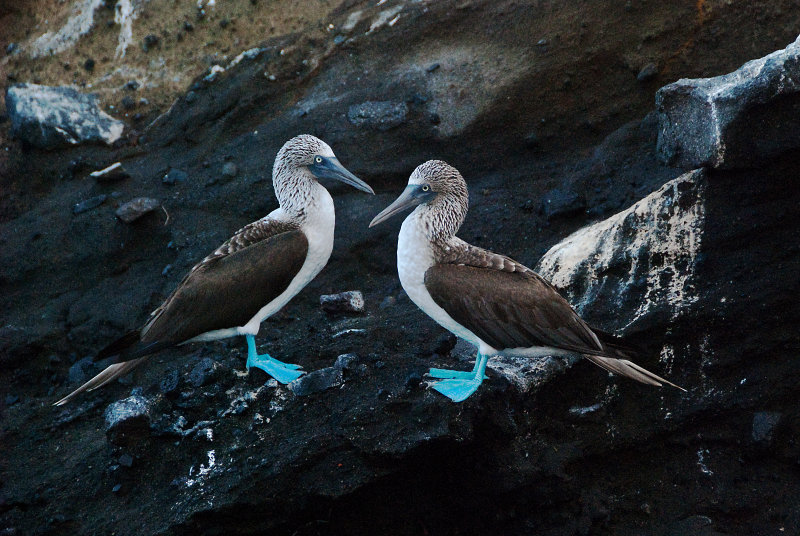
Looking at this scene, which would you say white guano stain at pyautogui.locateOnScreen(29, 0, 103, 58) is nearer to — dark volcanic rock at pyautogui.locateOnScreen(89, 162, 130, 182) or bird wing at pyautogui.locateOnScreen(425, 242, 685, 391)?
dark volcanic rock at pyautogui.locateOnScreen(89, 162, 130, 182)

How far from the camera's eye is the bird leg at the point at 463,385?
17.9 ft

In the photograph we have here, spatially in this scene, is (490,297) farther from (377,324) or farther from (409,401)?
(377,324)

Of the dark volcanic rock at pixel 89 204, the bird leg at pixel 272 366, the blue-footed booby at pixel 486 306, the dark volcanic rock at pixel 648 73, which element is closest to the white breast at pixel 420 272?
the blue-footed booby at pixel 486 306

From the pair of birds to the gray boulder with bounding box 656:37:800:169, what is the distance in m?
1.46

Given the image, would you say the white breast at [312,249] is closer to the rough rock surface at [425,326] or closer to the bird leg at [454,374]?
the rough rock surface at [425,326]

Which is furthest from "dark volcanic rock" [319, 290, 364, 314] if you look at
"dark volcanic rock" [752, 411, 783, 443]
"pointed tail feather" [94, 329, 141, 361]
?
"dark volcanic rock" [752, 411, 783, 443]

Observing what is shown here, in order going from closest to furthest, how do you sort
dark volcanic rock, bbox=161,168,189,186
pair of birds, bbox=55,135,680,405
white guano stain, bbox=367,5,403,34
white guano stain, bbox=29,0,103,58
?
1. pair of birds, bbox=55,135,680,405
2. dark volcanic rock, bbox=161,168,189,186
3. white guano stain, bbox=367,5,403,34
4. white guano stain, bbox=29,0,103,58

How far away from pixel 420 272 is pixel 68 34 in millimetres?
6595

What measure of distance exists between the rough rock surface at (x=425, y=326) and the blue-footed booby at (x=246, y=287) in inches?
11.1

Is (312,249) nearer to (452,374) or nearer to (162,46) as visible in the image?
(452,374)

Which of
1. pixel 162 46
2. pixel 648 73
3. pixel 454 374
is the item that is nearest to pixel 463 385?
pixel 454 374

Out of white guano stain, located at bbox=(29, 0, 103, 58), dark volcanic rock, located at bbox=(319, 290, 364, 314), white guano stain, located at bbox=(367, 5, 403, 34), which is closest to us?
dark volcanic rock, located at bbox=(319, 290, 364, 314)

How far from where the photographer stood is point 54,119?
30.6 ft

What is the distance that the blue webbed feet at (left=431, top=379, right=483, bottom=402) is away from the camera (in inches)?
214
